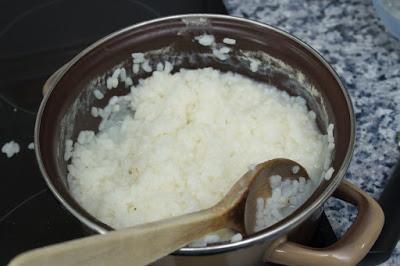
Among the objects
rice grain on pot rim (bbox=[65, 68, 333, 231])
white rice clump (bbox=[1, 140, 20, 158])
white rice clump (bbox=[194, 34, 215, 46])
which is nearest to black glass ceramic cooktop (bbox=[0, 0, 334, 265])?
white rice clump (bbox=[1, 140, 20, 158])

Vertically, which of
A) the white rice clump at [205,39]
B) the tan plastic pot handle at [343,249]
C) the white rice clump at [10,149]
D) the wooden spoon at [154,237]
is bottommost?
the tan plastic pot handle at [343,249]

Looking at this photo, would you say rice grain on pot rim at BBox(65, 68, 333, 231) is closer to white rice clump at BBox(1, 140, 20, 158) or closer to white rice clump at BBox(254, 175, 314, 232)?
white rice clump at BBox(254, 175, 314, 232)

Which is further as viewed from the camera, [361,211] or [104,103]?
[104,103]

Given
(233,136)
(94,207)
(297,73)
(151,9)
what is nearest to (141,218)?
(94,207)

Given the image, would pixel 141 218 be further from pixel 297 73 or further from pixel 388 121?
pixel 388 121

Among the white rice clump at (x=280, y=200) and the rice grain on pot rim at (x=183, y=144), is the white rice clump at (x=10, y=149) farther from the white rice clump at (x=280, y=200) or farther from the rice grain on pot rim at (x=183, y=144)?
the white rice clump at (x=280, y=200)

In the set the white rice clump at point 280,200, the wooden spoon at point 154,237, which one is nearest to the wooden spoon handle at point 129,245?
the wooden spoon at point 154,237
